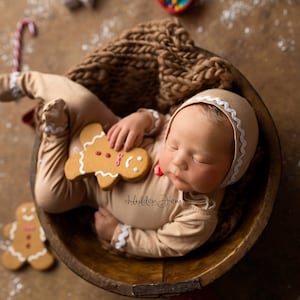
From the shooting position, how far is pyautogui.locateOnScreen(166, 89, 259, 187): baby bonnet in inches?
35.9

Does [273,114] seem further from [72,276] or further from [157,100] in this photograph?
[72,276]

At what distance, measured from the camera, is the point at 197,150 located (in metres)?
0.92

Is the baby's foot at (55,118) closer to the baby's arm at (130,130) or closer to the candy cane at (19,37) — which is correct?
the baby's arm at (130,130)

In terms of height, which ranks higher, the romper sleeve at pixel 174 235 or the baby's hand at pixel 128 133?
the baby's hand at pixel 128 133

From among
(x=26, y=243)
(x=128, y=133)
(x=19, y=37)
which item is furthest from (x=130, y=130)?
(x=19, y=37)

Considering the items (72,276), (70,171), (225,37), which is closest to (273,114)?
(225,37)

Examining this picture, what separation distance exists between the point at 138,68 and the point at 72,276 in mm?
536

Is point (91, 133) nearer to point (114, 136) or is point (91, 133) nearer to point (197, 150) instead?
point (114, 136)

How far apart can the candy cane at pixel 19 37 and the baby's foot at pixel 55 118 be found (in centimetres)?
43

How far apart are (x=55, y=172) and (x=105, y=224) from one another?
0.51 ft

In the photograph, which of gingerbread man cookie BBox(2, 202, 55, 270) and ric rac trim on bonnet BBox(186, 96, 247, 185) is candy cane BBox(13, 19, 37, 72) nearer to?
gingerbread man cookie BBox(2, 202, 55, 270)

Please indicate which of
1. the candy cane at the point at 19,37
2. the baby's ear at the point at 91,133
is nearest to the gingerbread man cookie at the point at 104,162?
the baby's ear at the point at 91,133

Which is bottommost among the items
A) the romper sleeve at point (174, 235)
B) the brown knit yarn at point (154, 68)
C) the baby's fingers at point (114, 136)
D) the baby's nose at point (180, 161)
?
the romper sleeve at point (174, 235)

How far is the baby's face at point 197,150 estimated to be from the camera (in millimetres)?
904
